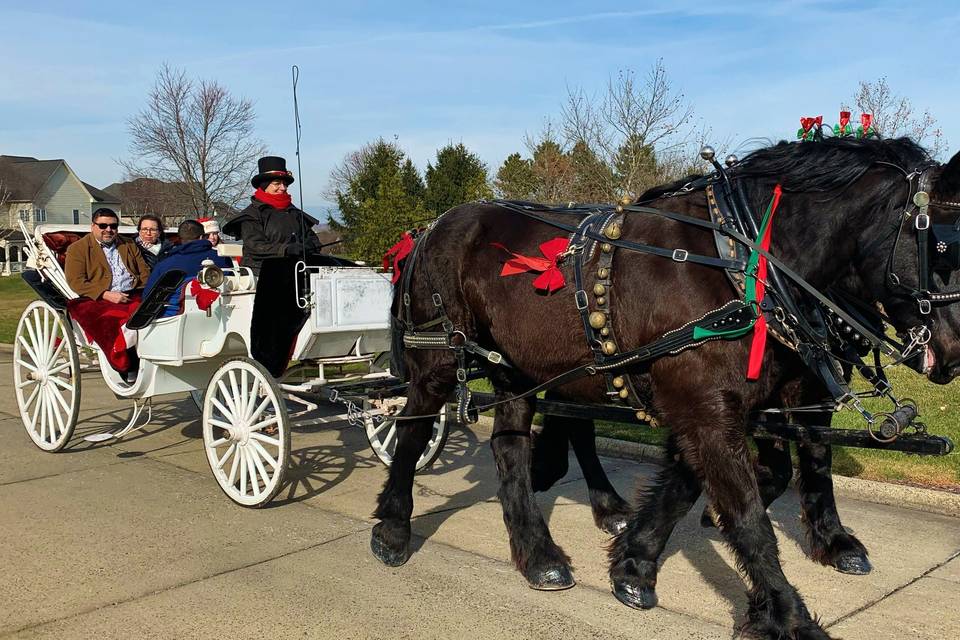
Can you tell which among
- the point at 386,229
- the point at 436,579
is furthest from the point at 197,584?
the point at 386,229

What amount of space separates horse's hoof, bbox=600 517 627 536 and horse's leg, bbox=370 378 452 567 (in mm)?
1202

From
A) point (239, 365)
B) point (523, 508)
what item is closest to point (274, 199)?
point (239, 365)

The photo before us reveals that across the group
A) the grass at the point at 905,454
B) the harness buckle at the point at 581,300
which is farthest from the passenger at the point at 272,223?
the grass at the point at 905,454

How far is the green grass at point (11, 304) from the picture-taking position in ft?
58.0

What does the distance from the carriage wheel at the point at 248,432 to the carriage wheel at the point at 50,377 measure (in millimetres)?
1754

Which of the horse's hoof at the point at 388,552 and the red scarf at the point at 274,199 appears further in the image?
the red scarf at the point at 274,199

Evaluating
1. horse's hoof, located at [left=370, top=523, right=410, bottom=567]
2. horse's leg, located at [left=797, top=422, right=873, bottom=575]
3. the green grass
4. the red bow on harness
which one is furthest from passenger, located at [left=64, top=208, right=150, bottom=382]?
the green grass

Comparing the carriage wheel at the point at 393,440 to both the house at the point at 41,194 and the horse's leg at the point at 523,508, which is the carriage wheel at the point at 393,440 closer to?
the horse's leg at the point at 523,508

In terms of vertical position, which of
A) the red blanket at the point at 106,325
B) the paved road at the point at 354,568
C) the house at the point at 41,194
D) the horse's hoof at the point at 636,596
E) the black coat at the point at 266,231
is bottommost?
the paved road at the point at 354,568

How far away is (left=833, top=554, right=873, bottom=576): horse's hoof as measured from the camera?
14.7 feet

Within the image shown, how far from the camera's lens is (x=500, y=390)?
199 inches

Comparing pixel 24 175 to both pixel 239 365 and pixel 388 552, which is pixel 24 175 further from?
pixel 388 552

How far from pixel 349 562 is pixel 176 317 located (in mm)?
2638

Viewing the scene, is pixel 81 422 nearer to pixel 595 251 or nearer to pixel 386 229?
pixel 595 251
